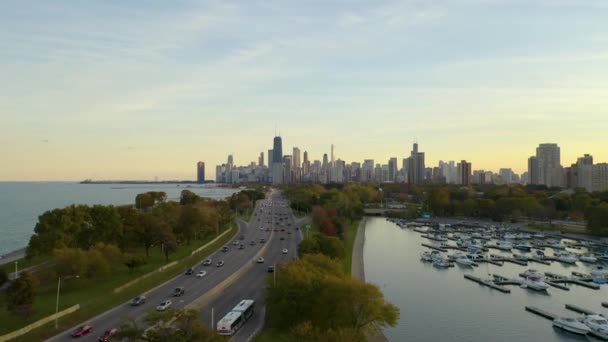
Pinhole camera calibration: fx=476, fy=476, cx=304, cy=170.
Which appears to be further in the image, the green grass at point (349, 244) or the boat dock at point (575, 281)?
the green grass at point (349, 244)

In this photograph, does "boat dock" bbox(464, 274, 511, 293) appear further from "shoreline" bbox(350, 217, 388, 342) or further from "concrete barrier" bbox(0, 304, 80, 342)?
"concrete barrier" bbox(0, 304, 80, 342)

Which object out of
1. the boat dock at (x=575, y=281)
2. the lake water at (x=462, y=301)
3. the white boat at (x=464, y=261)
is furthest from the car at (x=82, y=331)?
the white boat at (x=464, y=261)

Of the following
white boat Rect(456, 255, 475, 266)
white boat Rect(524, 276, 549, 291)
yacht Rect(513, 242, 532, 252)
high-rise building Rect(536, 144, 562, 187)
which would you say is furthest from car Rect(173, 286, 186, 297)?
high-rise building Rect(536, 144, 562, 187)

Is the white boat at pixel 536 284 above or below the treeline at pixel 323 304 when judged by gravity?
below

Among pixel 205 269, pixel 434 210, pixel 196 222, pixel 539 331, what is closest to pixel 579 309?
pixel 539 331

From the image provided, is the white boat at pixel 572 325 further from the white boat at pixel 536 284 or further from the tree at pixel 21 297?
the tree at pixel 21 297

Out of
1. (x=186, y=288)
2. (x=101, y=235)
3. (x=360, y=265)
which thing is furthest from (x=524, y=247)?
(x=101, y=235)

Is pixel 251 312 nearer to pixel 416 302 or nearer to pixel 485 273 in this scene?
pixel 416 302
